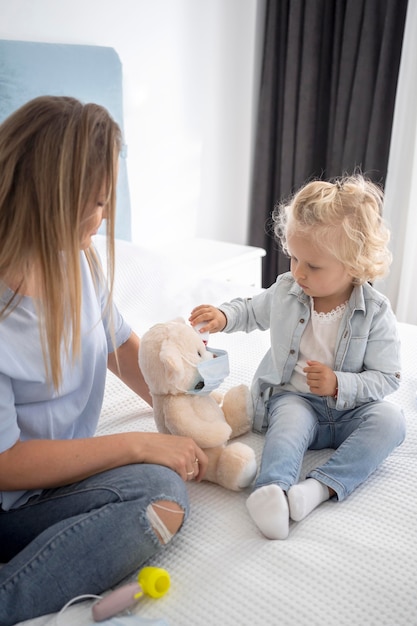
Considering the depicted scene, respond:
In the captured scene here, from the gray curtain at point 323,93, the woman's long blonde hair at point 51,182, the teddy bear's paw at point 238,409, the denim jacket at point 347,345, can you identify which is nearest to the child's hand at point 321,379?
the denim jacket at point 347,345

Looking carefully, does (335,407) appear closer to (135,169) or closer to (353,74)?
(135,169)

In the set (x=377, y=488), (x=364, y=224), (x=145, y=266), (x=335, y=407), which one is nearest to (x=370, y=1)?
(x=145, y=266)

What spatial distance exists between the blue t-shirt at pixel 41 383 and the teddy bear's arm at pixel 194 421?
0.47 feet

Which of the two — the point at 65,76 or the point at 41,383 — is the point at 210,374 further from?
the point at 65,76

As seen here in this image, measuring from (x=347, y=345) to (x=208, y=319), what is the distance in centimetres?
30

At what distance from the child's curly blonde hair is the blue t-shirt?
444mm

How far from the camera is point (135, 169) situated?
8.29 ft

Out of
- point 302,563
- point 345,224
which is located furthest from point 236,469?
point 345,224

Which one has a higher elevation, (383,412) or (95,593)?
(383,412)

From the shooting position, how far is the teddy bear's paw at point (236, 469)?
3.62ft

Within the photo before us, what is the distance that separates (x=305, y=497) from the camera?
3.43 feet

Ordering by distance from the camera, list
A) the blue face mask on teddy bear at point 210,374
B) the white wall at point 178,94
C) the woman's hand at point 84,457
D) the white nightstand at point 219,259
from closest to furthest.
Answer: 1. the woman's hand at point 84,457
2. the blue face mask on teddy bear at point 210,374
3. the white wall at point 178,94
4. the white nightstand at point 219,259

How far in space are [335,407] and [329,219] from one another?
1.29 ft

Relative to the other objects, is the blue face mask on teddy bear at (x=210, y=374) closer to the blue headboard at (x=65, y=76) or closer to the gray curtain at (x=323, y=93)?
the blue headboard at (x=65, y=76)
